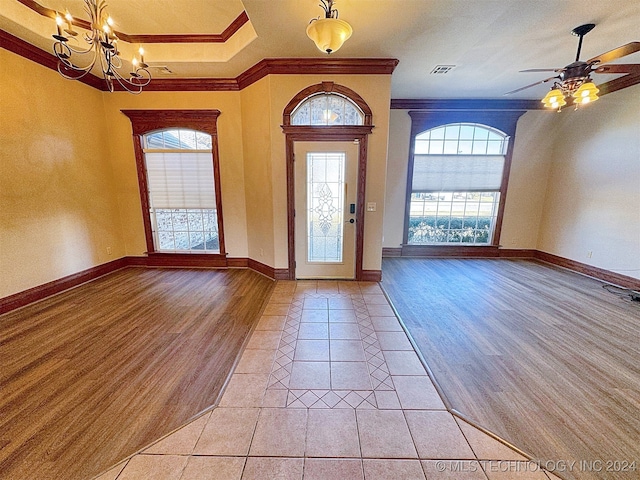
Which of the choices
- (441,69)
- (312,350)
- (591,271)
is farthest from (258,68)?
(591,271)

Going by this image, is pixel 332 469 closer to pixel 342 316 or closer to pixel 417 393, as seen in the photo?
pixel 417 393

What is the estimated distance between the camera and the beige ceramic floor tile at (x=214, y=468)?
4.58 feet

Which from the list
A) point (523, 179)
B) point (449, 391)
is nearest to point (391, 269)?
point (449, 391)

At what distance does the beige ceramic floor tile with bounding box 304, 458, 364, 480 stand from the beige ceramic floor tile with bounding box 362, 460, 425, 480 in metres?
Answer: 0.05

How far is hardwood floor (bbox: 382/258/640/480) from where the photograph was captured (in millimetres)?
1643

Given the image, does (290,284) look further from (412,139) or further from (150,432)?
(412,139)

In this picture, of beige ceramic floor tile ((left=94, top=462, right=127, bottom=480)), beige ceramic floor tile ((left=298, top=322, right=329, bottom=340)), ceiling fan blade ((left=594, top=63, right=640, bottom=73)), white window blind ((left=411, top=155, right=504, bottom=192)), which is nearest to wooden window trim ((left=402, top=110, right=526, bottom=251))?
white window blind ((left=411, top=155, right=504, bottom=192))

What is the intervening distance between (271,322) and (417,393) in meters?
1.63

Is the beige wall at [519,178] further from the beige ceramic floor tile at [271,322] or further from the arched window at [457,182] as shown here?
the beige ceramic floor tile at [271,322]

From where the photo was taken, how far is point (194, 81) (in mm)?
4191

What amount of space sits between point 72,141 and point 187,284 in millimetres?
2605

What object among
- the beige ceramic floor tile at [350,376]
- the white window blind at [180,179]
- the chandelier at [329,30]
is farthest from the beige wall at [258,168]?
the beige ceramic floor tile at [350,376]

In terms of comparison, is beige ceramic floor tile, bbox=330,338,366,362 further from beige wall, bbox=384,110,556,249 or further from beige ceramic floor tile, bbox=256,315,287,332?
beige wall, bbox=384,110,556,249

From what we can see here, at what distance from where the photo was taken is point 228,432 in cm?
165
